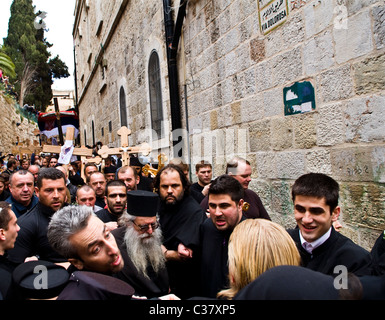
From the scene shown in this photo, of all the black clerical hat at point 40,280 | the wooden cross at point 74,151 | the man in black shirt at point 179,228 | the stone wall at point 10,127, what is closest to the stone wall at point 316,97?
the man in black shirt at point 179,228

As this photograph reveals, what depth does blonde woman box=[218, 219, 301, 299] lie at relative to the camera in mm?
1428

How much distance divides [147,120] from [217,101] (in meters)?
3.62

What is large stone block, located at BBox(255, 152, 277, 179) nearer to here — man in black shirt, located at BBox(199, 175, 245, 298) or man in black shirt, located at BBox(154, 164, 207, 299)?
man in black shirt, located at BBox(154, 164, 207, 299)

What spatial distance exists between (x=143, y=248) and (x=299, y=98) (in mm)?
2200

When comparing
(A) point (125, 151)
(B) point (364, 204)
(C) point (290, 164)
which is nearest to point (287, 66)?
(C) point (290, 164)

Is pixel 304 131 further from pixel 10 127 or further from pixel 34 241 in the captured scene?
pixel 10 127

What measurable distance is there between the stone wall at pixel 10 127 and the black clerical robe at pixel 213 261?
12883 mm

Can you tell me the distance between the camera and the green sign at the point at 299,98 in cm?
348

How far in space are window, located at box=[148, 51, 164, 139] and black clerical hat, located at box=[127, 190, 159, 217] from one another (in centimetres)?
509

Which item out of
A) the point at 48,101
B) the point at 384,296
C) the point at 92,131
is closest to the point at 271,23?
the point at 384,296

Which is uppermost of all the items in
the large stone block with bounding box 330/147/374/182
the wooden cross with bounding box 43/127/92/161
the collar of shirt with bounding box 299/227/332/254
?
the wooden cross with bounding box 43/127/92/161

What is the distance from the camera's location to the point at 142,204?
8.43 ft

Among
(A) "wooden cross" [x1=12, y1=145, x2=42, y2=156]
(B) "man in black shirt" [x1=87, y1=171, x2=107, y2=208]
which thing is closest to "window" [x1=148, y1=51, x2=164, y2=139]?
(B) "man in black shirt" [x1=87, y1=171, x2=107, y2=208]

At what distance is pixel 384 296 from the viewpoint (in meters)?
1.24
